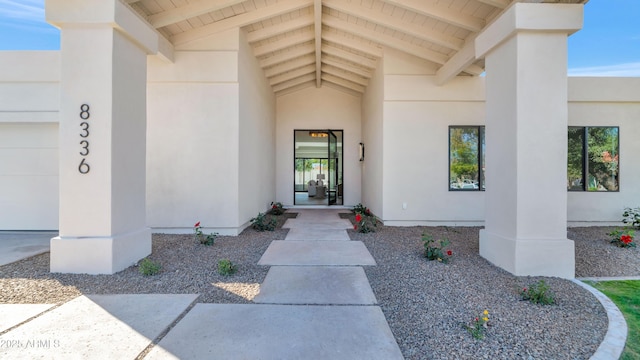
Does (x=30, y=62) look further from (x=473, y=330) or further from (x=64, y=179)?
(x=473, y=330)

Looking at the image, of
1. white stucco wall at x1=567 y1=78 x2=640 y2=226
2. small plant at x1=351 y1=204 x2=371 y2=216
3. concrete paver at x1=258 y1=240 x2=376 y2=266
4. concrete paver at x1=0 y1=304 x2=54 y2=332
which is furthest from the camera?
small plant at x1=351 y1=204 x2=371 y2=216

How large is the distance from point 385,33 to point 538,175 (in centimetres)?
429

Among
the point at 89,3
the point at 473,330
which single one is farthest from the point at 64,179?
the point at 473,330

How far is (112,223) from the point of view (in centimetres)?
384

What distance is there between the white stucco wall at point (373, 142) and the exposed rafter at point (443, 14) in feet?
7.16

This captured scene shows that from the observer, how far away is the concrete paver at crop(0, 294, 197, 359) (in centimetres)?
208

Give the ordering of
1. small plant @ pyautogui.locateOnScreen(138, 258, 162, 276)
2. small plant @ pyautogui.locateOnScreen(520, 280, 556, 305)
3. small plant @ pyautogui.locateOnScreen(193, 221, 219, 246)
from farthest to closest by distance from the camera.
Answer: small plant @ pyautogui.locateOnScreen(193, 221, 219, 246), small plant @ pyautogui.locateOnScreen(138, 258, 162, 276), small plant @ pyautogui.locateOnScreen(520, 280, 556, 305)

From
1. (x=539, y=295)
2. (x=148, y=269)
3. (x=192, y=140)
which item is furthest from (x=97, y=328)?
(x=192, y=140)

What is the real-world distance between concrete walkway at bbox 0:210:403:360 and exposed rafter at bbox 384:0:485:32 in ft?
14.5

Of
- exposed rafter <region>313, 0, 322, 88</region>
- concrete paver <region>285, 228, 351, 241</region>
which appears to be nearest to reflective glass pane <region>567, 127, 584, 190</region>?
concrete paver <region>285, 228, 351, 241</region>

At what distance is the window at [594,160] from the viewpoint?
7.49 meters

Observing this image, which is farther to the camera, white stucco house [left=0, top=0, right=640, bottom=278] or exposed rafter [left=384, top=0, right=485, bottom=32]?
exposed rafter [left=384, top=0, right=485, bottom=32]

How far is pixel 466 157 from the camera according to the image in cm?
744

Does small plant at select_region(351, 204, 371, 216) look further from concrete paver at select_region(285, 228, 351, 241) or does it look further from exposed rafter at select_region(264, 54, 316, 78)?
exposed rafter at select_region(264, 54, 316, 78)
